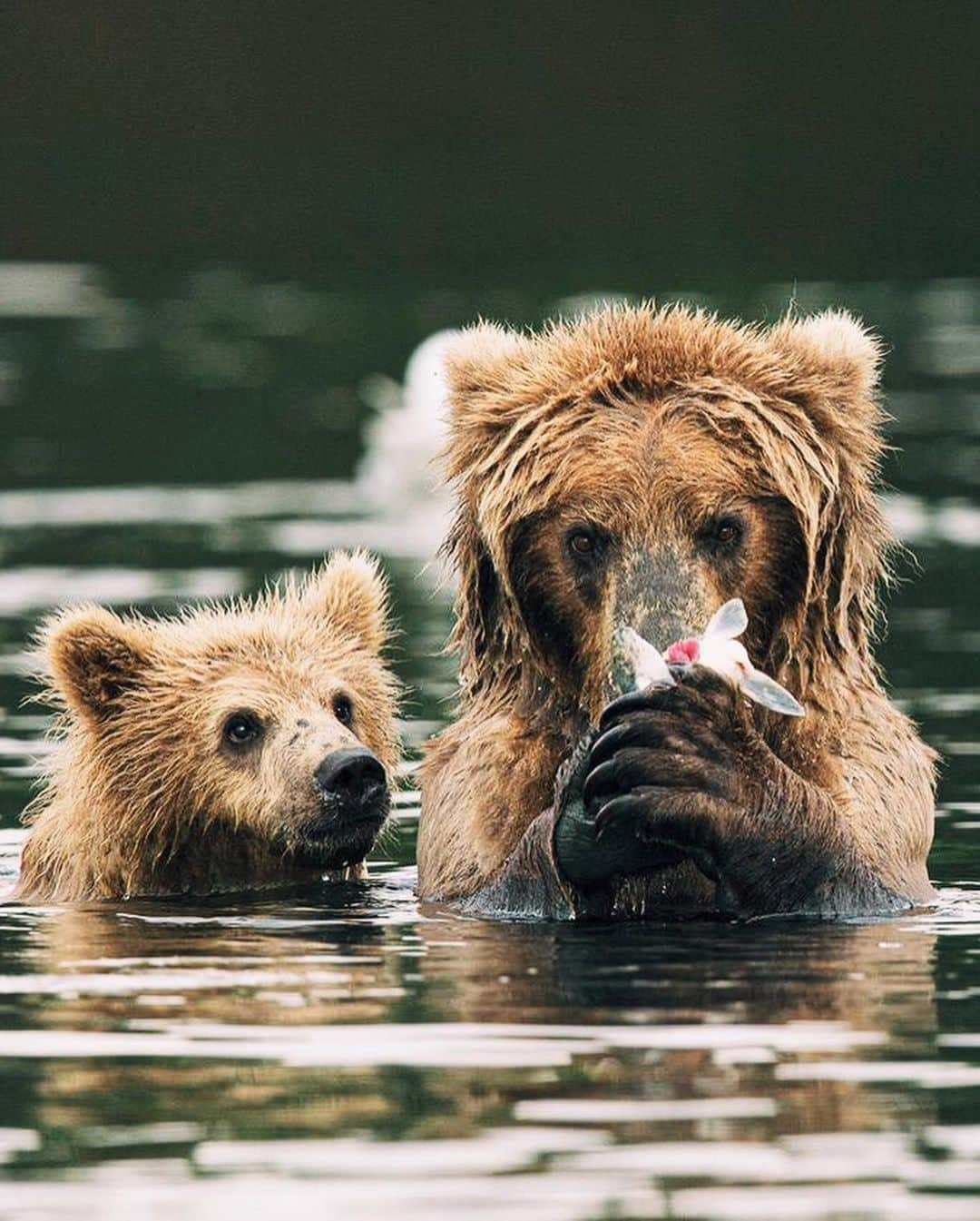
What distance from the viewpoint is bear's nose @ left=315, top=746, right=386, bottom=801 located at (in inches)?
471

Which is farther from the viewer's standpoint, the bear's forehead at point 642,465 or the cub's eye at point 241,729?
the cub's eye at point 241,729

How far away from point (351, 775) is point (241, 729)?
81 cm

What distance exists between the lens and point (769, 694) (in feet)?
33.7

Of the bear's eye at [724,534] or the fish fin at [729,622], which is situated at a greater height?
the bear's eye at [724,534]

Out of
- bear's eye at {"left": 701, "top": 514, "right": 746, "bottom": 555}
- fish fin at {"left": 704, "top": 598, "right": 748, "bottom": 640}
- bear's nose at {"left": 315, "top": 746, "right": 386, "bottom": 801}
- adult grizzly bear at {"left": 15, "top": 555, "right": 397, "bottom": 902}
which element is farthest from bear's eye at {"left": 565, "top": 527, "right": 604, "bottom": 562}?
adult grizzly bear at {"left": 15, "top": 555, "right": 397, "bottom": 902}

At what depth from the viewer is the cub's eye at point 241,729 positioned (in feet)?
41.3

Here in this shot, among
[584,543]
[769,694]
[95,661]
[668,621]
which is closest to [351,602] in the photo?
[95,661]

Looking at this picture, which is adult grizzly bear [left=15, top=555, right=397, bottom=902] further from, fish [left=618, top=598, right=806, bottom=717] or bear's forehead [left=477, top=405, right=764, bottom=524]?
fish [left=618, top=598, right=806, bottom=717]

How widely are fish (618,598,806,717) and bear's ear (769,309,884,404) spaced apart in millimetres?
975

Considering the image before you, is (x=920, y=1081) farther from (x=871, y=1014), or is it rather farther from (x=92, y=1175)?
(x=92, y=1175)

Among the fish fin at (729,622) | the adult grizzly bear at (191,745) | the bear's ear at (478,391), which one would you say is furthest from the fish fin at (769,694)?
the adult grizzly bear at (191,745)

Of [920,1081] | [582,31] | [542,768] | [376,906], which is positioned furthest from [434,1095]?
[582,31]

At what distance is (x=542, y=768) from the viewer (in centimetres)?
1097

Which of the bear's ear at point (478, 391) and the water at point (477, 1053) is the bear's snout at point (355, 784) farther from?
the bear's ear at point (478, 391)
